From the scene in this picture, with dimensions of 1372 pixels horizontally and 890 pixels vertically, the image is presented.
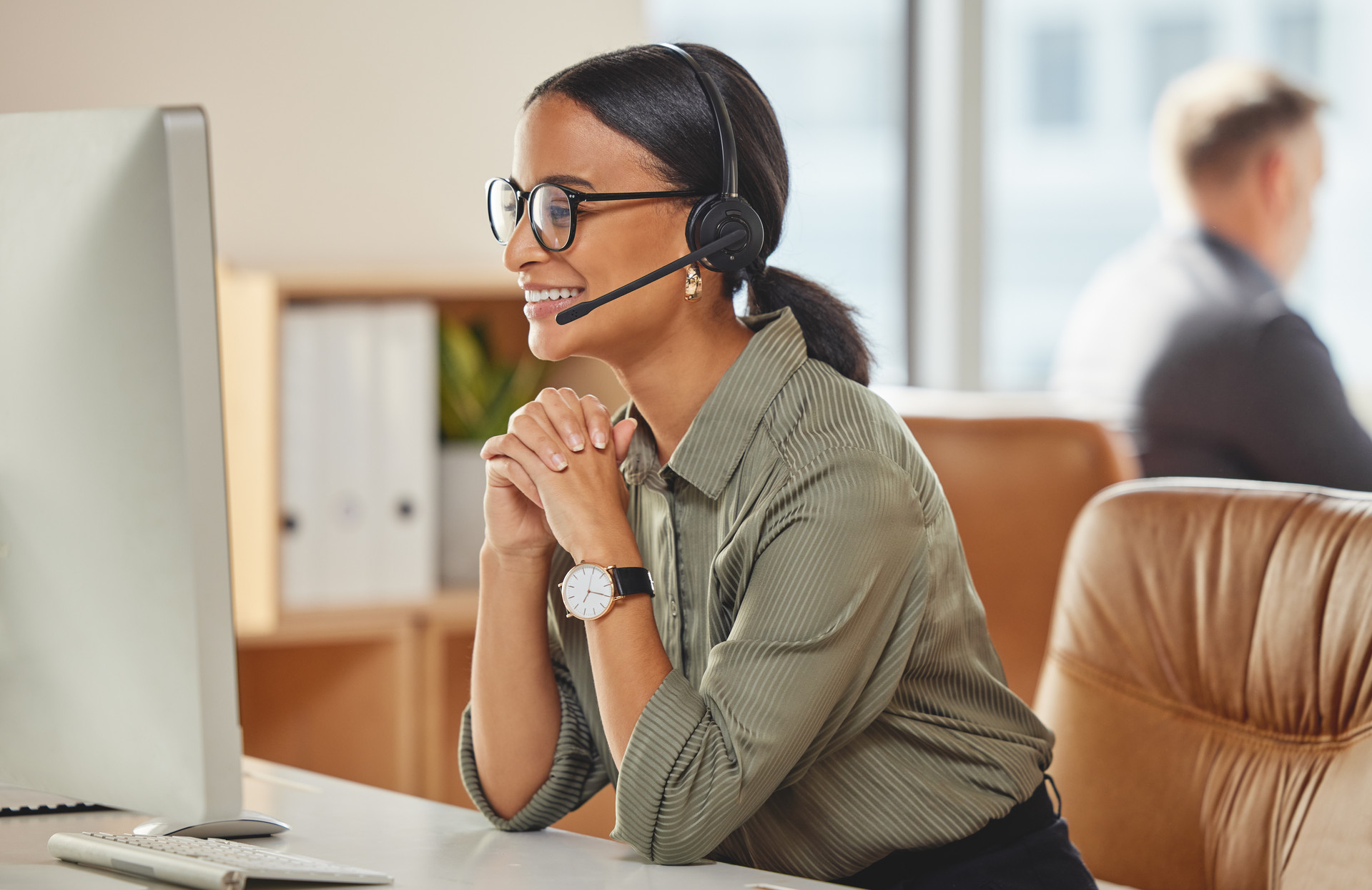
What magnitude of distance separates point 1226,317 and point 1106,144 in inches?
52.9

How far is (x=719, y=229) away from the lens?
110cm

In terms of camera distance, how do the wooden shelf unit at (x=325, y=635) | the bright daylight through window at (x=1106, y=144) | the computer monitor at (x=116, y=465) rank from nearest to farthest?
the computer monitor at (x=116, y=465) < the wooden shelf unit at (x=325, y=635) < the bright daylight through window at (x=1106, y=144)

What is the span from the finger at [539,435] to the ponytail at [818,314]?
0.26 meters

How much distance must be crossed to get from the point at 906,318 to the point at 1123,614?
2.13 meters

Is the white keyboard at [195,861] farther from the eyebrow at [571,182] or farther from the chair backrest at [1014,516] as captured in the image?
the chair backrest at [1014,516]

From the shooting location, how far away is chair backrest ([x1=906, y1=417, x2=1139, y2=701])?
6.00 ft

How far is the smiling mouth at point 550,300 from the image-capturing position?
1.13m

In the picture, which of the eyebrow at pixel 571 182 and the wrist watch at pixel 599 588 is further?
the eyebrow at pixel 571 182

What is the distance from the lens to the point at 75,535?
0.79 m

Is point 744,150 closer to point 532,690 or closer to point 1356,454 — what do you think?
point 532,690

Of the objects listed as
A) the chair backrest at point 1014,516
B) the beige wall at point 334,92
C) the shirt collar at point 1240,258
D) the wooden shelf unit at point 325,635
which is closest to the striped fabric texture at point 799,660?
the chair backrest at point 1014,516

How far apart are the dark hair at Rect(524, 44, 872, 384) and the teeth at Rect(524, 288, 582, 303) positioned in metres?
0.13

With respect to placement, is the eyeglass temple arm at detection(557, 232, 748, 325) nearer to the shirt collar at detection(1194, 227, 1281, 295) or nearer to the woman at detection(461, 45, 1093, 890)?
the woman at detection(461, 45, 1093, 890)

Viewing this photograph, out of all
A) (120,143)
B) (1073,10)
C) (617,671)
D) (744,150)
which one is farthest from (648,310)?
(1073,10)
